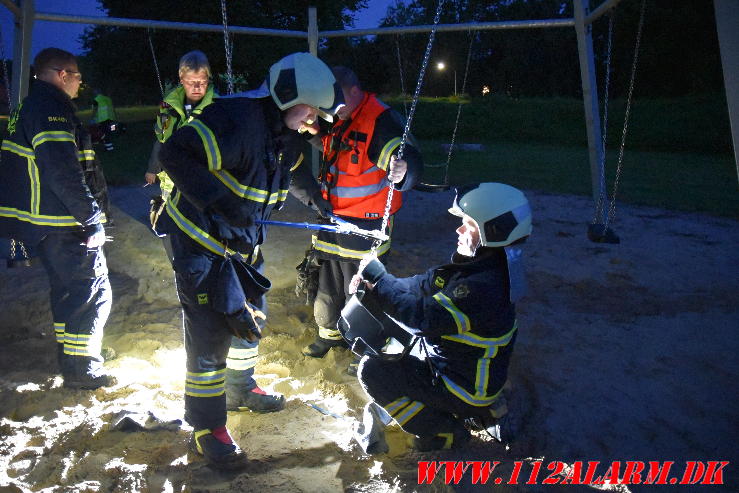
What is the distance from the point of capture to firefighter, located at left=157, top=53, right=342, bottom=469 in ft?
A: 8.95

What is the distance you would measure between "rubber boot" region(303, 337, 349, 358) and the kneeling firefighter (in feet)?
3.89

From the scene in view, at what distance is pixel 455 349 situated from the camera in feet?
10.2

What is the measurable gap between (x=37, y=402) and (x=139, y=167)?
37.2 ft

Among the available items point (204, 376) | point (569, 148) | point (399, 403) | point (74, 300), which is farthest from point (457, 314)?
point (569, 148)

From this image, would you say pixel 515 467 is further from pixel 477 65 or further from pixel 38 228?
pixel 477 65

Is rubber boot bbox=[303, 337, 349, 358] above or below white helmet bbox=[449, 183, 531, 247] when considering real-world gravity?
below

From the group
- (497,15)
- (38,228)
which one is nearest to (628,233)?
(38,228)

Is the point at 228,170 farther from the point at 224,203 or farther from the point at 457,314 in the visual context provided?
the point at 457,314

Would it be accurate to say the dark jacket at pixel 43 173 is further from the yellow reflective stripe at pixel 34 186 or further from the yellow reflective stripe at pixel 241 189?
the yellow reflective stripe at pixel 241 189

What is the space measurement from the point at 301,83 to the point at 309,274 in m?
2.16

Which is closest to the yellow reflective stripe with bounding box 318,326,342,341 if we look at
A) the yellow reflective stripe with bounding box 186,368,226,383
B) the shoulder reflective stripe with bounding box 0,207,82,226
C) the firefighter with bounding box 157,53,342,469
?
the firefighter with bounding box 157,53,342,469

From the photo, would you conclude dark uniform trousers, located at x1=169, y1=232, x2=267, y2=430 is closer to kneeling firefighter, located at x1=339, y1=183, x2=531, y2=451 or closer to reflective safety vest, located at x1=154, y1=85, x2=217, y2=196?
kneeling firefighter, located at x1=339, y1=183, x2=531, y2=451

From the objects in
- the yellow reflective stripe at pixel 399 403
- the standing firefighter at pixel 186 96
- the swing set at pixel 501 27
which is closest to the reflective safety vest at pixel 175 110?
the standing firefighter at pixel 186 96

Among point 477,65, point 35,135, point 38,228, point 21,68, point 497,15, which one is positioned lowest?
point 38,228
